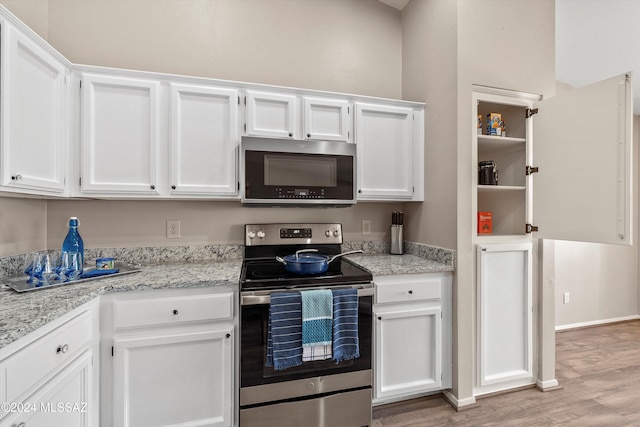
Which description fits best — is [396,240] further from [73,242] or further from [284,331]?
[73,242]

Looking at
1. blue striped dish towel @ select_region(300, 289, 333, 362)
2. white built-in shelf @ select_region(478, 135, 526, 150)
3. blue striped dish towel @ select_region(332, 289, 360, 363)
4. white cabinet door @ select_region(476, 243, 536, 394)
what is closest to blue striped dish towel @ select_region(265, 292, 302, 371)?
blue striped dish towel @ select_region(300, 289, 333, 362)

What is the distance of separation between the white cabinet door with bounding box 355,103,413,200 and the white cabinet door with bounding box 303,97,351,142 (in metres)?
0.10

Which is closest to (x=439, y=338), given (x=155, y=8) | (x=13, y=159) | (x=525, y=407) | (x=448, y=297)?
(x=448, y=297)

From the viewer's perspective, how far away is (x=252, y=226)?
227cm

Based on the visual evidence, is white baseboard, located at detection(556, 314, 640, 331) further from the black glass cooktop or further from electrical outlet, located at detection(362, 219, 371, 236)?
the black glass cooktop

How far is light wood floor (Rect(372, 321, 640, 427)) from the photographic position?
6.22 ft

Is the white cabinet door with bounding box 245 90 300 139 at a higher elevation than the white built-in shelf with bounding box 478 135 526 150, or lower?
higher

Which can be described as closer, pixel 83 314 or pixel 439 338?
pixel 83 314

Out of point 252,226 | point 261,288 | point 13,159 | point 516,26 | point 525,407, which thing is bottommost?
point 525,407

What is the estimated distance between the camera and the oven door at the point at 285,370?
163 cm

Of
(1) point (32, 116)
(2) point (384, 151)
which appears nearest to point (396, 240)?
(2) point (384, 151)

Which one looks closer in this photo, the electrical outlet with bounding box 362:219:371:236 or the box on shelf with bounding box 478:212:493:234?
the box on shelf with bounding box 478:212:493:234

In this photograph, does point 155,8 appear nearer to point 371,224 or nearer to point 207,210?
point 207,210

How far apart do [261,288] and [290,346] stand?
13.6 inches
